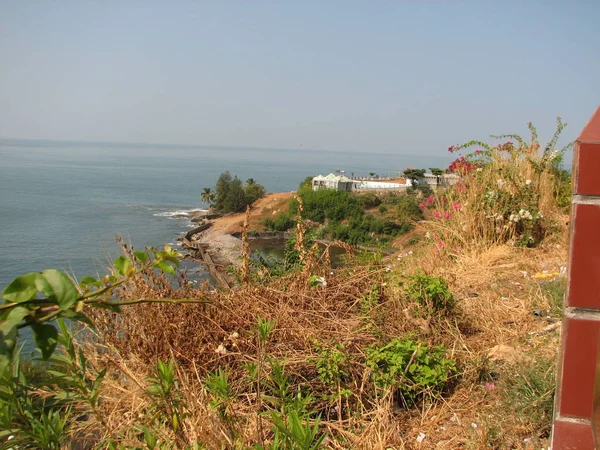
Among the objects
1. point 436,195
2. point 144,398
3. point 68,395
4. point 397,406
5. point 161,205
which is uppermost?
point 436,195

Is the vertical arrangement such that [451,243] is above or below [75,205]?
above

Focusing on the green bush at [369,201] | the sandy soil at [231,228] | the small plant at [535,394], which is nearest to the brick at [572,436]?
the small plant at [535,394]

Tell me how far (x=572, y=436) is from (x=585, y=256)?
1.97 ft

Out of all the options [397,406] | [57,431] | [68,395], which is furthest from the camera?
[397,406]

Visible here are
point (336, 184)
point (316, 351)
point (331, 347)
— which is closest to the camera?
point (331, 347)

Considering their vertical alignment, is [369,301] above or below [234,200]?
above

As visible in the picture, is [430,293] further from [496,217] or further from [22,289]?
[22,289]

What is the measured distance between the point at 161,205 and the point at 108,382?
207 feet

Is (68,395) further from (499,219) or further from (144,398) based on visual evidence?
(499,219)

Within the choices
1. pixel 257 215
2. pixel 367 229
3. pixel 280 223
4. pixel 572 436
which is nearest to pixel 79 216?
pixel 257 215

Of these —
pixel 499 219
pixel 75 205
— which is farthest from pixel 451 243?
pixel 75 205

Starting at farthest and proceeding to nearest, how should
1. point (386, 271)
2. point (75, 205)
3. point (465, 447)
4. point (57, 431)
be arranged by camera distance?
point (75, 205) → point (386, 271) → point (465, 447) → point (57, 431)

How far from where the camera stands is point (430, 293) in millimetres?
3965

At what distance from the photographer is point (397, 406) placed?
3105mm
